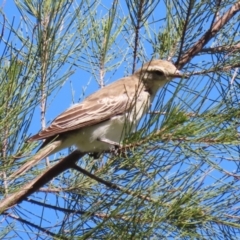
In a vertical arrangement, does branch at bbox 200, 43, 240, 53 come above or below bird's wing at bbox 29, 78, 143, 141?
below

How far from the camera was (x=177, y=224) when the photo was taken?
94.6 inches

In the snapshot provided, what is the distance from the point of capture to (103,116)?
3.45 metres

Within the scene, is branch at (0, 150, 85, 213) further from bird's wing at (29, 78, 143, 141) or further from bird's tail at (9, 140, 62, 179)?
bird's wing at (29, 78, 143, 141)

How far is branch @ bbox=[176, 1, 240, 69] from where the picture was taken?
3.00 m

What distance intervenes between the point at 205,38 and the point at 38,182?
96 centimetres

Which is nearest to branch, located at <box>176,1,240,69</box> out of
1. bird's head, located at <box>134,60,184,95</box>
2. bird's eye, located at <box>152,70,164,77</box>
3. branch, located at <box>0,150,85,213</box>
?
bird's head, located at <box>134,60,184,95</box>

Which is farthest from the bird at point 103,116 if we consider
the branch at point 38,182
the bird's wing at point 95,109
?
the branch at point 38,182

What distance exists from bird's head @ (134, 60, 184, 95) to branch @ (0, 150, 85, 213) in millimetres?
472

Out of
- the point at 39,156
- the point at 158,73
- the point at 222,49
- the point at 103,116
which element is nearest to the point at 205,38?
the point at 222,49

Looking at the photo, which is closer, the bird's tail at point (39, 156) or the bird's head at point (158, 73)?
the bird's tail at point (39, 156)

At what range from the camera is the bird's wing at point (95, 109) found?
330 centimetres

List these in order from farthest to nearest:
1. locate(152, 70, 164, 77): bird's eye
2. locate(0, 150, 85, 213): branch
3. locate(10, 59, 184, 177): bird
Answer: locate(152, 70, 164, 77): bird's eye
locate(10, 59, 184, 177): bird
locate(0, 150, 85, 213): branch

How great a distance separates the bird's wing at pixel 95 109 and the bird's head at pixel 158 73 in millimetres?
113

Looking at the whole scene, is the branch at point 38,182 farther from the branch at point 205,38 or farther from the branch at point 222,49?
the branch at point 222,49
